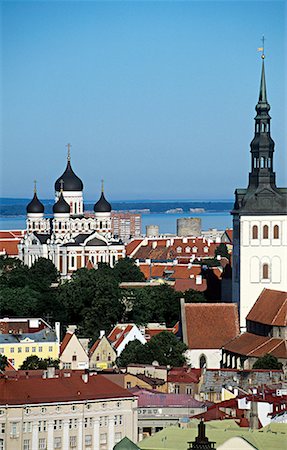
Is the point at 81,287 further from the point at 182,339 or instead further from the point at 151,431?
the point at 151,431

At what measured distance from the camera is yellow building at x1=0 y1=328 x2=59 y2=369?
188 feet

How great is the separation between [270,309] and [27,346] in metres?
7.28

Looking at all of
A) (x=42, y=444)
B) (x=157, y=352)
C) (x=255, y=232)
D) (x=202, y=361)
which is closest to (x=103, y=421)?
(x=42, y=444)

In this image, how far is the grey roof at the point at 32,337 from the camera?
57.9 m

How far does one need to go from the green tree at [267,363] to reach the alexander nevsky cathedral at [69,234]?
37429 millimetres

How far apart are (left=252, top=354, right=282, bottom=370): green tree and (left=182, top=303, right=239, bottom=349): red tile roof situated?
4.27 meters

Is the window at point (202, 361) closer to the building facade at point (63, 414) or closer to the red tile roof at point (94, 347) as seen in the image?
the red tile roof at point (94, 347)

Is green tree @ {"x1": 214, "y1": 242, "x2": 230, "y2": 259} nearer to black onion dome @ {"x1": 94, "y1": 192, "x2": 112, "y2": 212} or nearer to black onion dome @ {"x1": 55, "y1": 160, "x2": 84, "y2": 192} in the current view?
black onion dome @ {"x1": 94, "y1": 192, "x2": 112, "y2": 212}

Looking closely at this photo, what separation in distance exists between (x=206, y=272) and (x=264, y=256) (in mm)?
15456

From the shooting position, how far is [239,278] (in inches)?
2410

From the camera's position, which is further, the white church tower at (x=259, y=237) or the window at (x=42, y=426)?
the white church tower at (x=259, y=237)

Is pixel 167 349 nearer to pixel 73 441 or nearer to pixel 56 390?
pixel 56 390

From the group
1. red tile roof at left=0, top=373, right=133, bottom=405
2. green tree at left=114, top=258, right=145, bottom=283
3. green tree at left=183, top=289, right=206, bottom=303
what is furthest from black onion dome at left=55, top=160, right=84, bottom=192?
red tile roof at left=0, top=373, right=133, bottom=405

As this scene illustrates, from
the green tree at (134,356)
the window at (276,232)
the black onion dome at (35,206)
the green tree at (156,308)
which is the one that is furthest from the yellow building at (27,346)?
the black onion dome at (35,206)
